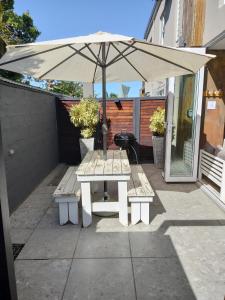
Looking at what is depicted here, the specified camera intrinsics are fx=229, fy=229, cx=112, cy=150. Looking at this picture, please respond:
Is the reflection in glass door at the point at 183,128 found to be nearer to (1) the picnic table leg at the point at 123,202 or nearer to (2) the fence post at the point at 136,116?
(2) the fence post at the point at 136,116

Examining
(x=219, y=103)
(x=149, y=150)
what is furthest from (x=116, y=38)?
(x=149, y=150)

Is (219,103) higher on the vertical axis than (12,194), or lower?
higher

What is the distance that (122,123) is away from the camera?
618cm

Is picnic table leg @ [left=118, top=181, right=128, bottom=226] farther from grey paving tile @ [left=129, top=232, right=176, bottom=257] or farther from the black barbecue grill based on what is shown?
the black barbecue grill

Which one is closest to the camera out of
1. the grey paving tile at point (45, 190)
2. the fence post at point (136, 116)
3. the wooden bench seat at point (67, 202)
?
the wooden bench seat at point (67, 202)

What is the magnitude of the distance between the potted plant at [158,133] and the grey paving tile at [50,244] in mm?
3404

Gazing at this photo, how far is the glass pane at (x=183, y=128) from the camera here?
450cm

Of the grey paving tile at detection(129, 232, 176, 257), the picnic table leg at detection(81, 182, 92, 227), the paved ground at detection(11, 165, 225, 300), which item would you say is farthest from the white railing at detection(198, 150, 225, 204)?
the picnic table leg at detection(81, 182, 92, 227)

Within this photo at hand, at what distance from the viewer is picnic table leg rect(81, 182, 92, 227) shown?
114 inches

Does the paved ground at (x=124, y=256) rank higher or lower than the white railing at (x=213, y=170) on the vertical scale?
lower

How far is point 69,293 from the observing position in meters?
1.90

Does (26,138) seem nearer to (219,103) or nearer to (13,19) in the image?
(219,103)

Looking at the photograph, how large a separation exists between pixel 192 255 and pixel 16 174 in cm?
274

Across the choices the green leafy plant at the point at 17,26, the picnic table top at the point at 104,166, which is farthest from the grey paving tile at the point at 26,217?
the green leafy plant at the point at 17,26
